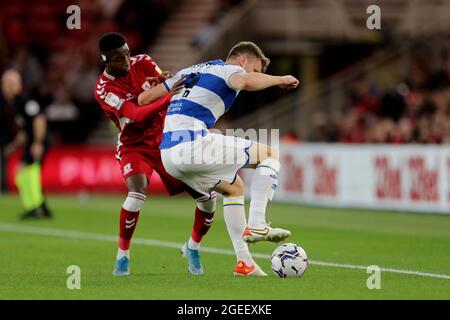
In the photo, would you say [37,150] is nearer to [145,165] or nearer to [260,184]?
[145,165]

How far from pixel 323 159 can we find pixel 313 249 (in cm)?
907

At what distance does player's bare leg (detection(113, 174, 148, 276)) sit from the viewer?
10.6m

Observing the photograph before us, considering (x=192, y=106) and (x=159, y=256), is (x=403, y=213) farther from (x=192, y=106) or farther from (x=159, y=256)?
(x=192, y=106)

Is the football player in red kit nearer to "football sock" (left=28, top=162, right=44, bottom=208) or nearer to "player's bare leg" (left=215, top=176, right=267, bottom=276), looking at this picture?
"player's bare leg" (left=215, top=176, right=267, bottom=276)

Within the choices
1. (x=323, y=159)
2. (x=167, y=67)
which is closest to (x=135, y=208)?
(x=323, y=159)

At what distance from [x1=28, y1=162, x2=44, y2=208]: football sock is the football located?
8824mm

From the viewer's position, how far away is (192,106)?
10180 mm

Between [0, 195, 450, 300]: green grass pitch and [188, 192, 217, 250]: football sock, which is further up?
[188, 192, 217, 250]: football sock

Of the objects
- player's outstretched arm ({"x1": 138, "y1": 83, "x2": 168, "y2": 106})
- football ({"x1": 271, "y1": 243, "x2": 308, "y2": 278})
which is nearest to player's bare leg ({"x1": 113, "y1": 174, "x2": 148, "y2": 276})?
player's outstretched arm ({"x1": 138, "y1": 83, "x2": 168, "y2": 106})

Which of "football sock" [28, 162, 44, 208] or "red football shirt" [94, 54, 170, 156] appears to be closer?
"red football shirt" [94, 54, 170, 156]

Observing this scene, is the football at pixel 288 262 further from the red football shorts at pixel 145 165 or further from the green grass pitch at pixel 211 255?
the red football shorts at pixel 145 165

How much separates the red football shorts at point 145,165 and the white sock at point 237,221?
0.75 metres

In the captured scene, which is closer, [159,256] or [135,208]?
[135,208]

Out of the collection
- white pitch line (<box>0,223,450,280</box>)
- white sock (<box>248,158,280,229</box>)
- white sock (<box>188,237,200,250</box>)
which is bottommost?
white pitch line (<box>0,223,450,280</box>)
